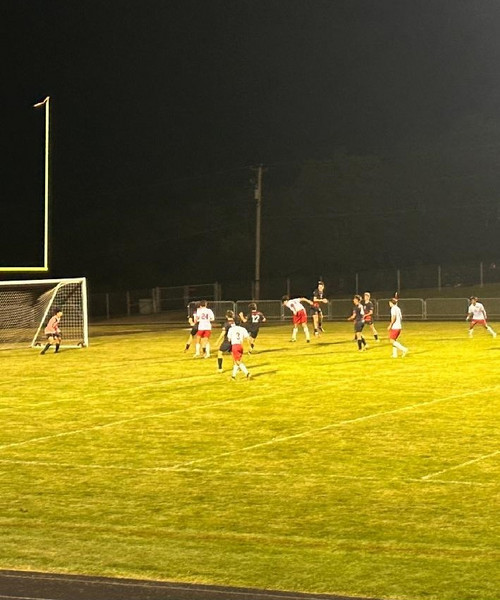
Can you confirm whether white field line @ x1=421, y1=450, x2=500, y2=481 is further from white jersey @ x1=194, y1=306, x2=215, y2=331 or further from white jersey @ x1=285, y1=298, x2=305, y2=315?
white jersey @ x1=285, y1=298, x2=305, y2=315

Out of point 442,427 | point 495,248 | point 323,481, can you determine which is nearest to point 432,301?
point 495,248

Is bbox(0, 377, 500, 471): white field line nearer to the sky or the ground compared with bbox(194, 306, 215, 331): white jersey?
nearer to the ground

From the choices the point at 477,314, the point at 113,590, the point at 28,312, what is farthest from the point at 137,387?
the point at 28,312

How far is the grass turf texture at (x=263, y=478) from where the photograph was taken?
11117 mm

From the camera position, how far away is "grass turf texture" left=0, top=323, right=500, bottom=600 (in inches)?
438

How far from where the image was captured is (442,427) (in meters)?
19.9

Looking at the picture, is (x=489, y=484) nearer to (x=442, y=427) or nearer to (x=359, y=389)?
Answer: (x=442, y=427)

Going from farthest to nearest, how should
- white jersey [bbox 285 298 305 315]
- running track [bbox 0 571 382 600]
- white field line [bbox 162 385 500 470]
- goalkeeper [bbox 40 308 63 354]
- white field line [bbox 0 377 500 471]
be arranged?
white jersey [bbox 285 298 305 315]
goalkeeper [bbox 40 308 63 354]
white field line [bbox 0 377 500 471]
white field line [bbox 162 385 500 470]
running track [bbox 0 571 382 600]

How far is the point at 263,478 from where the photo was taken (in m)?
15.6

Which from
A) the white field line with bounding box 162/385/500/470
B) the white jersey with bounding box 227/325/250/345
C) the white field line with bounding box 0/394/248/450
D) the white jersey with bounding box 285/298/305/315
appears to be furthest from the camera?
the white jersey with bounding box 285/298/305/315

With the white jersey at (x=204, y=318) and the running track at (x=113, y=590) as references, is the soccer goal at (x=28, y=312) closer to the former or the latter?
the white jersey at (x=204, y=318)

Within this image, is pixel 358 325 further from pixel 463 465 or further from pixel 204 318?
pixel 463 465

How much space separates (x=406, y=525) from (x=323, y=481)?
2.73 meters

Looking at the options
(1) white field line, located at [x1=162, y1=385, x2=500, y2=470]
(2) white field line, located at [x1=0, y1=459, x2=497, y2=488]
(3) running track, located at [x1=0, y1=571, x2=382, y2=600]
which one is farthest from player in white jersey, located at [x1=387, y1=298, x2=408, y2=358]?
(3) running track, located at [x1=0, y1=571, x2=382, y2=600]
